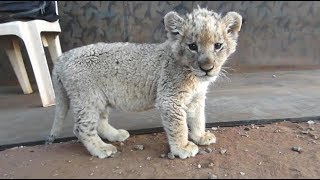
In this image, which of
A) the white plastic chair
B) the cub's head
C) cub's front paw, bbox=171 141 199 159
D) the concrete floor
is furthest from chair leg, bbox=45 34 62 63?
cub's front paw, bbox=171 141 199 159

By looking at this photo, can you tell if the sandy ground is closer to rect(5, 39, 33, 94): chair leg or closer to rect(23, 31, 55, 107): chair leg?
rect(23, 31, 55, 107): chair leg

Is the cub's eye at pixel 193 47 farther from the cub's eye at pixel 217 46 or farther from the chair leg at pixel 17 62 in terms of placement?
the chair leg at pixel 17 62

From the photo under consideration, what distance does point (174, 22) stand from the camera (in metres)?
3.62

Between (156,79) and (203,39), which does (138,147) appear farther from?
(203,39)

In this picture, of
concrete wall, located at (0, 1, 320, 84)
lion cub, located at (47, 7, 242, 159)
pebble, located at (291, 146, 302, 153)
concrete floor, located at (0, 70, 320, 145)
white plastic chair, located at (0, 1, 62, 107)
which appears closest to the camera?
lion cub, located at (47, 7, 242, 159)

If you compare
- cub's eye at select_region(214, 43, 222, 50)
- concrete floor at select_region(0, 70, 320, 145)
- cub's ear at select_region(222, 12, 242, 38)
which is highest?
cub's ear at select_region(222, 12, 242, 38)

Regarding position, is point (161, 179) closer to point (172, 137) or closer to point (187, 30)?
point (172, 137)

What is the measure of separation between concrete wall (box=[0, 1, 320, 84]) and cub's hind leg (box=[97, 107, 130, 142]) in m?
3.63

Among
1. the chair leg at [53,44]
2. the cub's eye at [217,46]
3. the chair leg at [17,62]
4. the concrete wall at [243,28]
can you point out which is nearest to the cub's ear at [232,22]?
the cub's eye at [217,46]

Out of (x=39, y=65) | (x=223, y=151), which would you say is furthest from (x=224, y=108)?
(x=39, y=65)

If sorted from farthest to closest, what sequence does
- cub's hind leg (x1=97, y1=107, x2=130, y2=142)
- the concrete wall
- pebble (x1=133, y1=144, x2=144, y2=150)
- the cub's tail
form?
the concrete wall, cub's hind leg (x1=97, y1=107, x2=130, y2=142), the cub's tail, pebble (x1=133, y1=144, x2=144, y2=150)

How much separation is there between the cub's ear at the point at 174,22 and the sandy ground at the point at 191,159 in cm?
106

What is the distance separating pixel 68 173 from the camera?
3271mm

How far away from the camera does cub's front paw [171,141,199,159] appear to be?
3592mm
